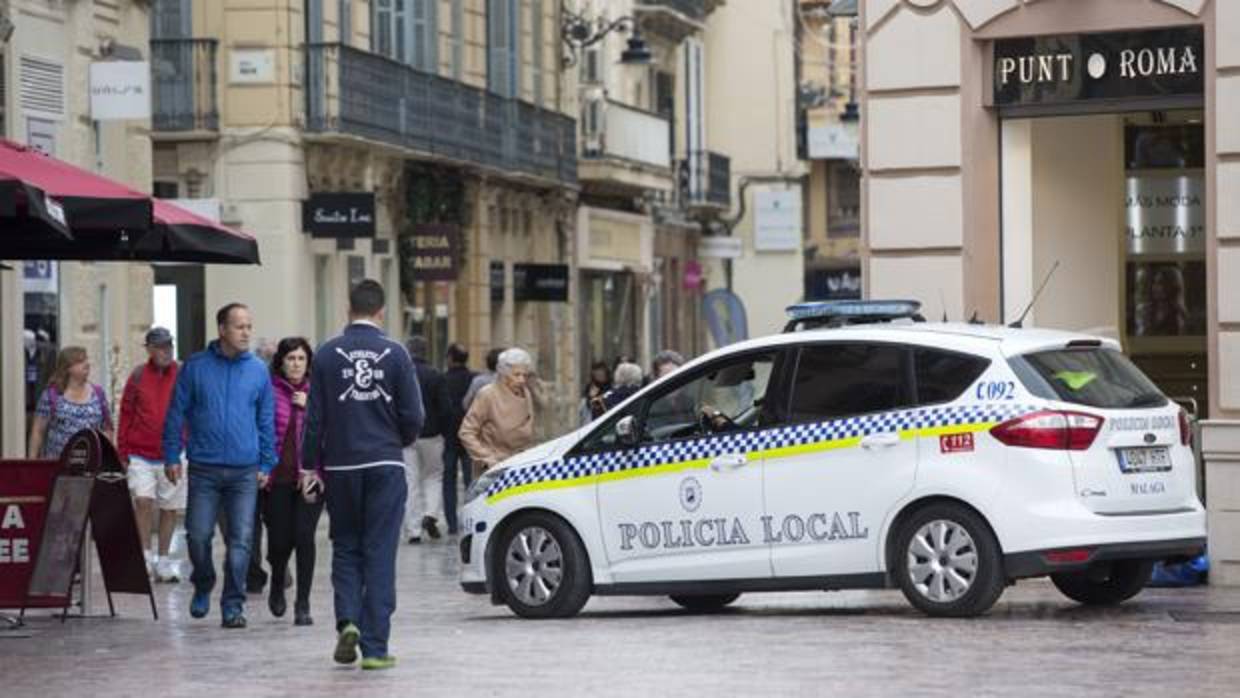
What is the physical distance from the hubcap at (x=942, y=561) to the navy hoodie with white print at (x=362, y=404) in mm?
3485

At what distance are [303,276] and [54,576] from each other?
2255cm

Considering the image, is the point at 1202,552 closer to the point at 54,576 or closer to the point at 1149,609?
the point at 1149,609

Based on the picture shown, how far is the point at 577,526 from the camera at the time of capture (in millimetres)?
19797

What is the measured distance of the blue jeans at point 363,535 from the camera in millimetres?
16156

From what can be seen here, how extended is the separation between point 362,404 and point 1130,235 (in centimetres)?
1044

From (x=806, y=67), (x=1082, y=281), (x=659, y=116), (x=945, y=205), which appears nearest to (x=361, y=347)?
(x=945, y=205)

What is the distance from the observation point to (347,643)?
1614cm

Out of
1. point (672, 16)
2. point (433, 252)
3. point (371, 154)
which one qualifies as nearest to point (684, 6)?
point (672, 16)

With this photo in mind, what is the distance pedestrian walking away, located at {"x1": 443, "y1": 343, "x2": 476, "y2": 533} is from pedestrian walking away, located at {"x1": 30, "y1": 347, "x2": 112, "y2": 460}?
766 centimetres

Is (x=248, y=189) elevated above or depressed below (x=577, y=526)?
above

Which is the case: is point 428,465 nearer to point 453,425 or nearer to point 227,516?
point 453,425

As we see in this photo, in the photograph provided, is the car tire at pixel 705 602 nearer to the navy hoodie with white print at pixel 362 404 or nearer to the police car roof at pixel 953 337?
the police car roof at pixel 953 337

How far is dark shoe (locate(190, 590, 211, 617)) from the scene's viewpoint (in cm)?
2019

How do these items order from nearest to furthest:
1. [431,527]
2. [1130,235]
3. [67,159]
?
[1130,235] → [431,527] → [67,159]
